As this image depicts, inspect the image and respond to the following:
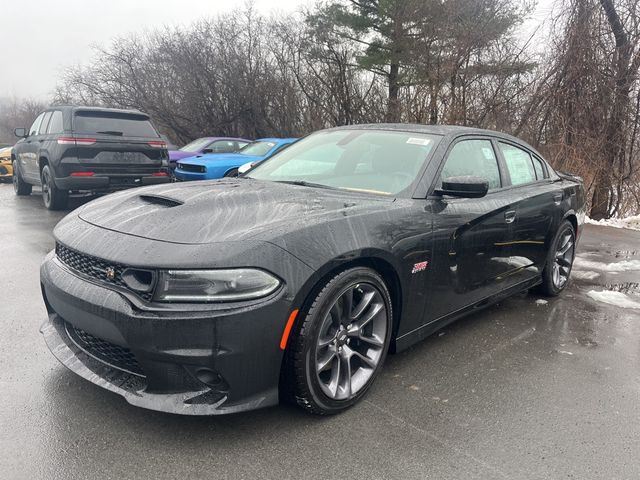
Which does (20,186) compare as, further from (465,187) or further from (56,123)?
(465,187)

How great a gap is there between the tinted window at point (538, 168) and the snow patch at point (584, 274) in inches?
62.6

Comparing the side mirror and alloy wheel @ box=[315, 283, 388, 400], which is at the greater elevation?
the side mirror

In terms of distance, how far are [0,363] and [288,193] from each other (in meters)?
1.99

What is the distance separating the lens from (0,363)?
113 inches

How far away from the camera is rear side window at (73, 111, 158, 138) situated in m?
7.80

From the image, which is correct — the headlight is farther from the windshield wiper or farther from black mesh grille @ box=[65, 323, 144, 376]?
the windshield wiper

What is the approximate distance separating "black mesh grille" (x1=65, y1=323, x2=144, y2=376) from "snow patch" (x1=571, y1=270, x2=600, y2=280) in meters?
4.91

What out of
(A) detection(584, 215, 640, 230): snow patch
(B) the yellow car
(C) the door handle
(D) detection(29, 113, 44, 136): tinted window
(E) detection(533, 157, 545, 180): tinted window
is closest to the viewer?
(C) the door handle

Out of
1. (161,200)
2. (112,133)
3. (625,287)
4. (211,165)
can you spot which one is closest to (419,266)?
(161,200)

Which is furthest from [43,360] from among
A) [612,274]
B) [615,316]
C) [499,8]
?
[499,8]

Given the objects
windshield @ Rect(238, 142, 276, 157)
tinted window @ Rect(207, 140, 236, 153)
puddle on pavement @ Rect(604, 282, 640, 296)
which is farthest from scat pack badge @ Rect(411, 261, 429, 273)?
tinted window @ Rect(207, 140, 236, 153)

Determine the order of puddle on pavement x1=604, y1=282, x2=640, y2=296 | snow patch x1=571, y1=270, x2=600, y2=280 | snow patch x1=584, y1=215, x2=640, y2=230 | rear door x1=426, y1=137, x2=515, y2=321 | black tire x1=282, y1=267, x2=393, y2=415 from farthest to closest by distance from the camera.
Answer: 1. snow patch x1=584, y1=215, x2=640, y2=230
2. snow patch x1=571, y1=270, x2=600, y2=280
3. puddle on pavement x1=604, y1=282, x2=640, y2=296
4. rear door x1=426, y1=137, x2=515, y2=321
5. black tire x1=282, y1=267, x2=393, y2=415

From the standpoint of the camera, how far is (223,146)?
12961 mm

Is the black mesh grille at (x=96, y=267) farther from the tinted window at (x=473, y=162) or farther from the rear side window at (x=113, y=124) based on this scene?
the rear side window at (x=113, y=124)
